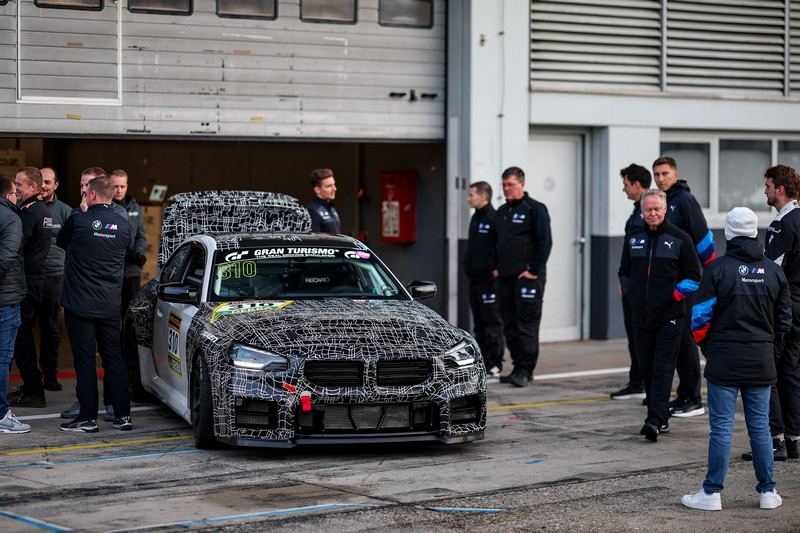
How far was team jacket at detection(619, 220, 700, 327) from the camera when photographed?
29.8 ft

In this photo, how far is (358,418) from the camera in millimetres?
7891

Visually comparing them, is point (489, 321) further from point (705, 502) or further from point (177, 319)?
point (705, 502)

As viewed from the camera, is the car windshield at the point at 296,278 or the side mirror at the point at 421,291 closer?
the car windshield at the point at 296,278

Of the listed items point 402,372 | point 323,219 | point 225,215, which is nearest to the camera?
point 402,372

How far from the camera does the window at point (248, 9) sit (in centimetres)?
1323

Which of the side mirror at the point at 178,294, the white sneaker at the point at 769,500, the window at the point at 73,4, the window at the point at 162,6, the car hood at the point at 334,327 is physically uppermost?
the window at the point at 162,6

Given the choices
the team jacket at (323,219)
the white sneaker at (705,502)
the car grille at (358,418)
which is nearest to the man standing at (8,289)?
the car grille at (358,418)

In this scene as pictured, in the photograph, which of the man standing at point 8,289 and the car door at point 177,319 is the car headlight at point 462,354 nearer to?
the car door at point 177,319

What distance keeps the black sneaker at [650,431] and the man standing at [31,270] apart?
5.00m

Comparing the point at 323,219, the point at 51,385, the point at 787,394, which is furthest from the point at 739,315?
the point at 51,385

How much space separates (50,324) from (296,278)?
9.79 ft

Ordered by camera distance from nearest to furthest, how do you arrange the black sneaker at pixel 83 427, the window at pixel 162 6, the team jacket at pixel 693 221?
the black sneaker at pixel 83 427 < the team jacket at pixel 693 221 < the window at pixel 162 6

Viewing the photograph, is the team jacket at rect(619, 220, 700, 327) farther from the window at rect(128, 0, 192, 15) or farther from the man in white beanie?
the window at rect(128, 0, 192, 15)

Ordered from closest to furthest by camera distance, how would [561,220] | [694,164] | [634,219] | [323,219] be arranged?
[634,219] → [323,219] → [561,220] → [694,164]
